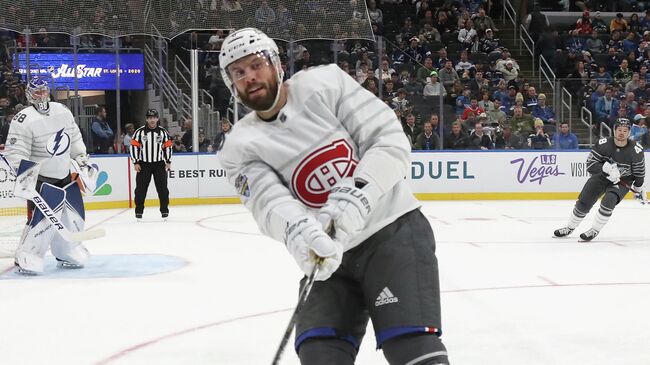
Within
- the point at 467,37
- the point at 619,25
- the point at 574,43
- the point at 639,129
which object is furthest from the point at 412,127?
the point at 619,25

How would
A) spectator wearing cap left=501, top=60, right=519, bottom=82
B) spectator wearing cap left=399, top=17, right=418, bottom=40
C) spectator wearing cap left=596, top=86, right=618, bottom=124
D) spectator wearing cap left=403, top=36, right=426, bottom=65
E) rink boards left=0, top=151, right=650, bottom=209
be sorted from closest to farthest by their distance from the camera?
1. rink boards left=0, top=151, right=650, bottom=209
2. spectator wearing cap left=596, top=86, right=618, bottom=124
3. spectator wearing cap left=501, top=60, right=519, bottom=82
4. spectator wearing cap left=403, top=36, right=426, bottom=65
5. spectator wearing cap left=399, top=17, right=418, bottom=40

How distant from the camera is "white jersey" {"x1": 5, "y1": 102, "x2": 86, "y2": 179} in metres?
5.33

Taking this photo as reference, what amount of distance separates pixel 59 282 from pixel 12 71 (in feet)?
20.3

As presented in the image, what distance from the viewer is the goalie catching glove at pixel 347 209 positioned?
1811 mm

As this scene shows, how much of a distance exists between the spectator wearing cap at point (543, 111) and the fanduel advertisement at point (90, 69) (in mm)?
5592

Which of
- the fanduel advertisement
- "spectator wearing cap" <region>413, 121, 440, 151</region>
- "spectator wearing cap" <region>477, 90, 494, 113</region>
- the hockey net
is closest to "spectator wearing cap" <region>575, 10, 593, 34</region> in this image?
"spectator wearing cap" <region>477, 90, 494, 113</region>

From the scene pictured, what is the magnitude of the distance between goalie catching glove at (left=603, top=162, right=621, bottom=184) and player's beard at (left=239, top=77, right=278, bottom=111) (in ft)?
18.1

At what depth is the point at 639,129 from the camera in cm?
1128

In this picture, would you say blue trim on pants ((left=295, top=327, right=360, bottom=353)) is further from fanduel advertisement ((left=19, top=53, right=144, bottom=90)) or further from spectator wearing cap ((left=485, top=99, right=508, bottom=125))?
spectator wearing cap ((left=485, top=99, right=508, bottom=125))

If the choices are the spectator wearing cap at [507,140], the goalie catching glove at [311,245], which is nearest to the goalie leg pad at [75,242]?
the goalie catching glove at [311,245]

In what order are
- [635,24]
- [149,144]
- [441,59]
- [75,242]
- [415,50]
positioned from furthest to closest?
[635,24] → [415,50] → [441,59] → [149,144] → [75,242]

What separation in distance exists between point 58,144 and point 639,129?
27.6ft

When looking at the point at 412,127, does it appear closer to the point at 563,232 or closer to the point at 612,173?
the point at 563,232

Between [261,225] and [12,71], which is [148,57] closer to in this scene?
[12,71]
